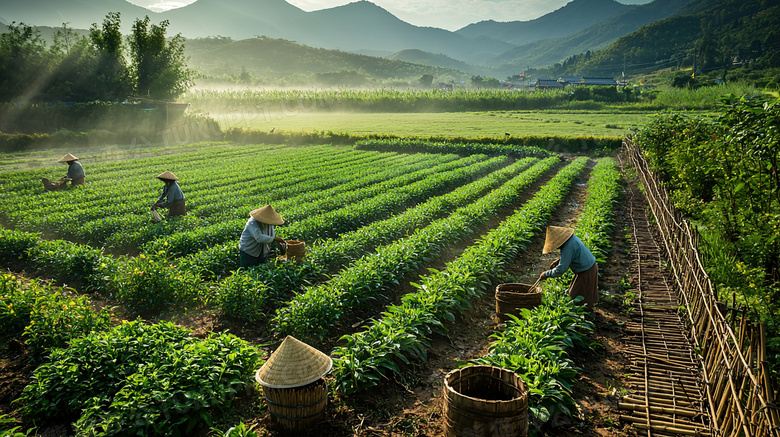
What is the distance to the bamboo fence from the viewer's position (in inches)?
147

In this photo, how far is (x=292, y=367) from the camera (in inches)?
186

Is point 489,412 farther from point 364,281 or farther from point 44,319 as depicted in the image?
point 44,319

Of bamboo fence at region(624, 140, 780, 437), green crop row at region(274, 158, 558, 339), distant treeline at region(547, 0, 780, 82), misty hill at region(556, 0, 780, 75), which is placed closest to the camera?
bamboo fence at region(624, 140, 780, 437)

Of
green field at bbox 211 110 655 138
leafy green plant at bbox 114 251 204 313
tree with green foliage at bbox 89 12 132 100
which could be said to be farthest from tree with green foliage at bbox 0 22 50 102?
leafy green plant at bbox 114 251 204 313

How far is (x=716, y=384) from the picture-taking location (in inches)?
198

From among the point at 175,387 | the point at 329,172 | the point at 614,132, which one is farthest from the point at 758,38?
the point at 175,387

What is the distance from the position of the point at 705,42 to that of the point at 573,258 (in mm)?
127331

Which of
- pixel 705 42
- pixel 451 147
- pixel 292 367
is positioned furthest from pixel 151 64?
pixel 705 42

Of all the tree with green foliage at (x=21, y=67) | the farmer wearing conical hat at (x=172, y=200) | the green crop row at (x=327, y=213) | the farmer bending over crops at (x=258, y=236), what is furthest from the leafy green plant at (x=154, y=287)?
the tree with green foliage at (x=21, y=67)

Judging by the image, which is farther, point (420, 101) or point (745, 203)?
point (420, 101)

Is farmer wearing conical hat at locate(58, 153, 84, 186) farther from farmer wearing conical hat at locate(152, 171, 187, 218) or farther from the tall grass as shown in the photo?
the tall grass

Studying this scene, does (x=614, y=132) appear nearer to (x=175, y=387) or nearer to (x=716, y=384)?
(x=716, y=384)

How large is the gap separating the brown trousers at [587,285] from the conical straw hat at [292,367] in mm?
4758

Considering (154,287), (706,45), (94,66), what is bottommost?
(154,287)
